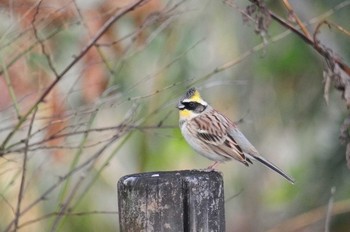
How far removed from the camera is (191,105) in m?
6.14

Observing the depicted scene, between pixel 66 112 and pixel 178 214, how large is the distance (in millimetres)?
2168

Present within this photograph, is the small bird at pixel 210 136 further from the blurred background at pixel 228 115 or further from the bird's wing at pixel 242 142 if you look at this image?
the blurred background at pixel 228 115

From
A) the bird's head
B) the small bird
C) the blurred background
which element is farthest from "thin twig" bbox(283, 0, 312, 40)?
the blurred background

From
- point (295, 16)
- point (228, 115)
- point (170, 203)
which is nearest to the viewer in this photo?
point (170, 203)

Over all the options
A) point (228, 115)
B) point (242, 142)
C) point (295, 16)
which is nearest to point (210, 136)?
point (242, 142)

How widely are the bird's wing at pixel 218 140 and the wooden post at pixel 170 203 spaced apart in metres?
2.25

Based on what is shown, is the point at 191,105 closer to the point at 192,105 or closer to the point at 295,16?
the point at 192,105

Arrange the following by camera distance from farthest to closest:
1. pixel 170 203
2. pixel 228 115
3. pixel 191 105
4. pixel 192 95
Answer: pixel 228 115
pixel 191 105
pixel 192 95
pixel 170 203

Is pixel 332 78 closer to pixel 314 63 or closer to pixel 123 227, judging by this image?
pixel 123 227

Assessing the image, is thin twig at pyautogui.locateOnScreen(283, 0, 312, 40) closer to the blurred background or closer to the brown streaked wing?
the brown streaked wing

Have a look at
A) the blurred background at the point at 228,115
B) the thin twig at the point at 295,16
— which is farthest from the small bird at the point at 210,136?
the thin twig at the point at 295,16

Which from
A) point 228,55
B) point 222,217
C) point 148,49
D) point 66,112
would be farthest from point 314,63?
point 222,217

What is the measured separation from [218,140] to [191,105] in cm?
28

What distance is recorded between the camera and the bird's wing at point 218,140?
608 cm
